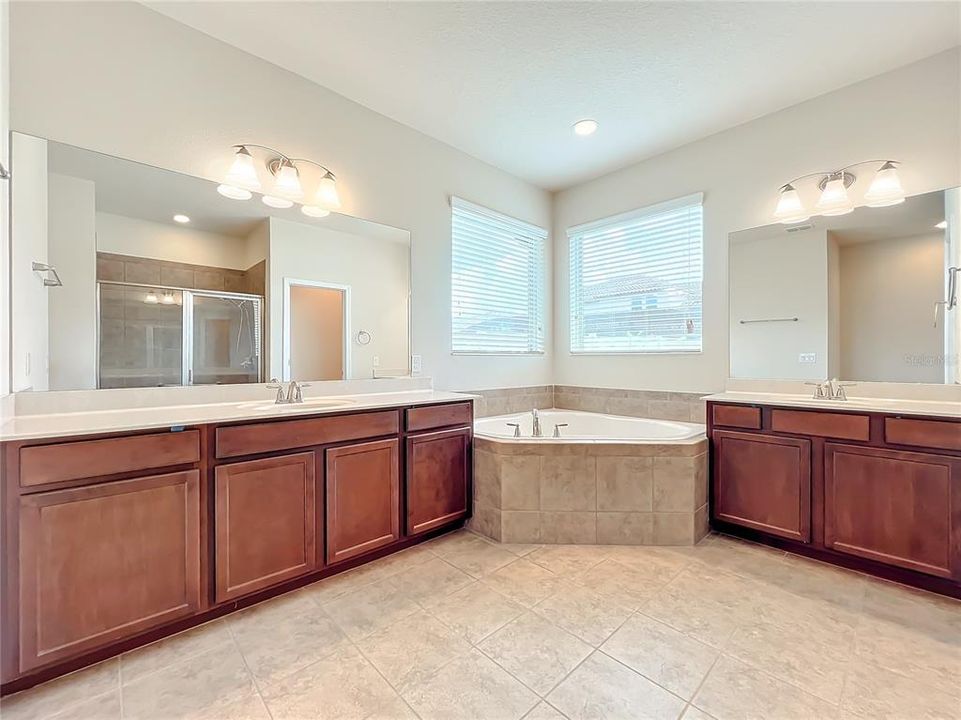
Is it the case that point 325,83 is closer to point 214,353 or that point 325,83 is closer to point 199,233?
point 199,233

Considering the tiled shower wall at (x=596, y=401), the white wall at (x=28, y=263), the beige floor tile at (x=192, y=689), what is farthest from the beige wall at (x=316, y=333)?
the beige floor tile at (x=192, y=689)

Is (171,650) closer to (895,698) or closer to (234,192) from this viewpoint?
(234,192)

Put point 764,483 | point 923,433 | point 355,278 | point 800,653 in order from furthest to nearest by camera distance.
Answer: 1. point 355,278
2. point 764,483
3. point 923,433
4. point 800,653

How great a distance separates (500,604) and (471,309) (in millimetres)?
2196

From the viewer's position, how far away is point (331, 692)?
4.67ft

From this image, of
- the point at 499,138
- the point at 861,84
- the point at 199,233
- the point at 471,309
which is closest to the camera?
the point at 199,233

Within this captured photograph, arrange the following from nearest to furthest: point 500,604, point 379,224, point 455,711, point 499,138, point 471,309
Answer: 1. point 455,711
2. point 500,604
3. point 379,224
4. point 499,138
5. point 471,309

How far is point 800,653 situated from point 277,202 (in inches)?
126

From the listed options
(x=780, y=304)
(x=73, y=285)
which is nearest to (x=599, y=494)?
(x=780, y=304)

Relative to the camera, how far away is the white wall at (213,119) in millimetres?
1835

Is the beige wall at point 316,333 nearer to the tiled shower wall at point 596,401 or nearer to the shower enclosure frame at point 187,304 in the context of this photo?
the shower enclosure frame at point 187,304

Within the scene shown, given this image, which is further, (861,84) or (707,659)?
(861,84)

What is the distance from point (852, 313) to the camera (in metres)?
2.63

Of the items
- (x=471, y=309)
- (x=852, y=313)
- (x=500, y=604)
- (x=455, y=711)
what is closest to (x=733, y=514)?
(x=852, y=313)
